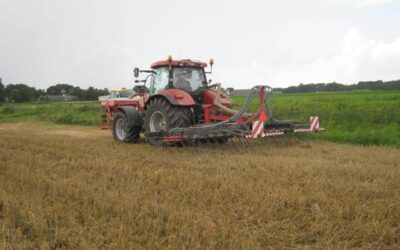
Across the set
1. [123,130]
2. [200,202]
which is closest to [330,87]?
[123,130]

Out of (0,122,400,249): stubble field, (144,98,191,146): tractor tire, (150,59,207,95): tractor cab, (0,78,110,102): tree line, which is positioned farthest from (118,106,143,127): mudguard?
(0,78,110,102): tree line

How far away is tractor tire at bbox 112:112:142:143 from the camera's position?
1028 centimetres

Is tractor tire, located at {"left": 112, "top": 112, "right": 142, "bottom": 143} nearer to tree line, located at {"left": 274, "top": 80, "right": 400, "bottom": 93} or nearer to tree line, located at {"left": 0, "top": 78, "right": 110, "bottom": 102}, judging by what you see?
tree line, located at {"left": 274, "top": 80, "right": 400, "bottom": 93}

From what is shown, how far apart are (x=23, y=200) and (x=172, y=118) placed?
14.8ft

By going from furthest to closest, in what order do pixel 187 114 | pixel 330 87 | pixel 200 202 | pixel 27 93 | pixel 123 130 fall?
pixel 27 93 → pixel 330 87 → pixel 123 130 → pixel 187 114 → pixel 200 202

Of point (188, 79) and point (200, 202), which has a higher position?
point (188, 79)

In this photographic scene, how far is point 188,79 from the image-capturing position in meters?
9.80

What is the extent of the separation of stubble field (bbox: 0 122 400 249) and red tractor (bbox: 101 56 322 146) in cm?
87

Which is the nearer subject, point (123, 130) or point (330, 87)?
point (123, 130)

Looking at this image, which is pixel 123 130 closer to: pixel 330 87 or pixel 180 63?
pixel 180 63

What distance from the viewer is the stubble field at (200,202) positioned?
354 cm

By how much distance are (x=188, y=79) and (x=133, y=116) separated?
66.2 inches

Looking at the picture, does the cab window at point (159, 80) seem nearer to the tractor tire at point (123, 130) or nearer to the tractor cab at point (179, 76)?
the tractor cab at point (179, 76)

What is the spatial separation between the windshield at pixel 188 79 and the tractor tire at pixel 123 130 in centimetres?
164
